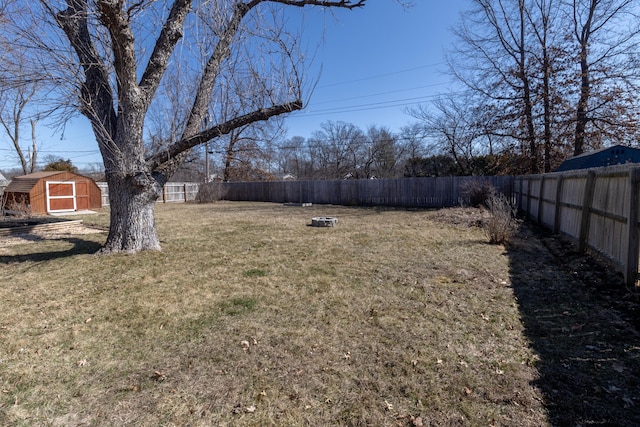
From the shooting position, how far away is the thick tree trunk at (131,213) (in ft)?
17.9

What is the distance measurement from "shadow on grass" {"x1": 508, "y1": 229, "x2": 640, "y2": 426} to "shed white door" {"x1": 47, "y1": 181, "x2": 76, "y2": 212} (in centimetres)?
1737

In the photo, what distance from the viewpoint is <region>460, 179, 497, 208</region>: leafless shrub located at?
12.7 metres

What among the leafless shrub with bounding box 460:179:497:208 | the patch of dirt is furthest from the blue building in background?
the patch of dirt

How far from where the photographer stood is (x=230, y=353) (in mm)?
2590

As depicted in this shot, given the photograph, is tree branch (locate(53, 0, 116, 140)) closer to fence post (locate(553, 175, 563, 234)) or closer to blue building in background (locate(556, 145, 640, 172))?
fence post (locate(553, 175, 563, 234))

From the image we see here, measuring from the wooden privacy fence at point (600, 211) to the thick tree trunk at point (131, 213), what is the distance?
6.57m

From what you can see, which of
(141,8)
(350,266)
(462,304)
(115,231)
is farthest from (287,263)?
(141,8)

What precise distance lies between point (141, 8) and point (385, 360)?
583 cm

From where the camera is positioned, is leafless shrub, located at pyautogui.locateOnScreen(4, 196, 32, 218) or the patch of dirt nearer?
the patch of dirt

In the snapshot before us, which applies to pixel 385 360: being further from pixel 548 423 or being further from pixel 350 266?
pixel 350 266

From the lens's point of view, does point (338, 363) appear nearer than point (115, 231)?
Yes

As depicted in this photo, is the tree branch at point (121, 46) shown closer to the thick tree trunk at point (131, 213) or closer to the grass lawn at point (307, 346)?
the thick tree trunk at point (131, 213)

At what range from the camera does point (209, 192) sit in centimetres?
2247

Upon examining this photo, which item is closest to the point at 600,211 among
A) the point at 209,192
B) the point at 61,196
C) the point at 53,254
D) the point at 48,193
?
the point at 53,254
